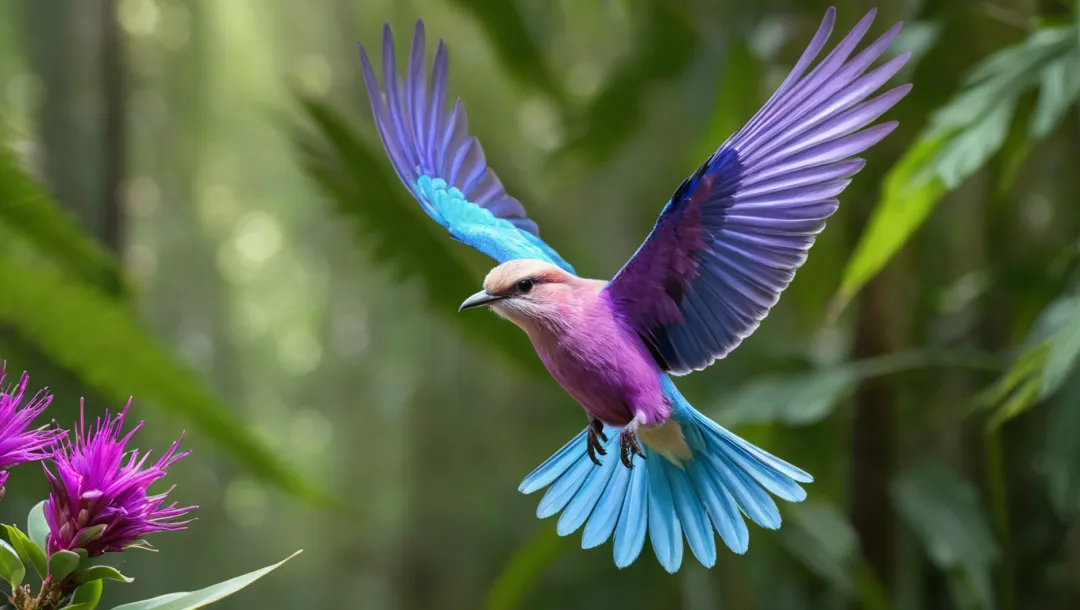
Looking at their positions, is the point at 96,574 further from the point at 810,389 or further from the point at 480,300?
the point at 810,389

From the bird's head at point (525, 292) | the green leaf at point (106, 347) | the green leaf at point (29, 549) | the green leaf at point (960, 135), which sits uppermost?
the green leaf at point (960, 135)

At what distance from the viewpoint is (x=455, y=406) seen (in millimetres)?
2275

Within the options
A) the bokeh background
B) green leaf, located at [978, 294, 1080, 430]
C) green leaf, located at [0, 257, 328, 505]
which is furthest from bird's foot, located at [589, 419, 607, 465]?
green leaf, located at [0, 257, 328, 505]

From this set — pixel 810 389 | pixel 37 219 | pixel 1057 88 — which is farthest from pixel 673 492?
pixel 37 219

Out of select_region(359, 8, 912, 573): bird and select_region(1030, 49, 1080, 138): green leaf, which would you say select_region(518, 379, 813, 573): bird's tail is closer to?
select_region(359, 8, 912, 573): bird

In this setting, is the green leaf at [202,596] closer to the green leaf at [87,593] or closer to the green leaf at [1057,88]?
the green leaf at [87,593]

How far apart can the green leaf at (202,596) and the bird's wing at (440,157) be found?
0.13 m

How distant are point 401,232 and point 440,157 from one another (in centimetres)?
38

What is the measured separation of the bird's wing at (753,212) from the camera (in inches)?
10.1

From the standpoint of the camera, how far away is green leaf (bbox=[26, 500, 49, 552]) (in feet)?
1.02

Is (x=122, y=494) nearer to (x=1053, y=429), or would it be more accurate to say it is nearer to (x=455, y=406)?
(x=1053, y=429)

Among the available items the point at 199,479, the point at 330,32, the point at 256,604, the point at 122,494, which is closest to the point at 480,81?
the point at 330,32

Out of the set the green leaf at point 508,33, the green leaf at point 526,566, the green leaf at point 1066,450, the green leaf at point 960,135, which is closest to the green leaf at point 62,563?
the green leaf at point 960,135

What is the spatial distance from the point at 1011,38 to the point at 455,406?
142 centimetres
